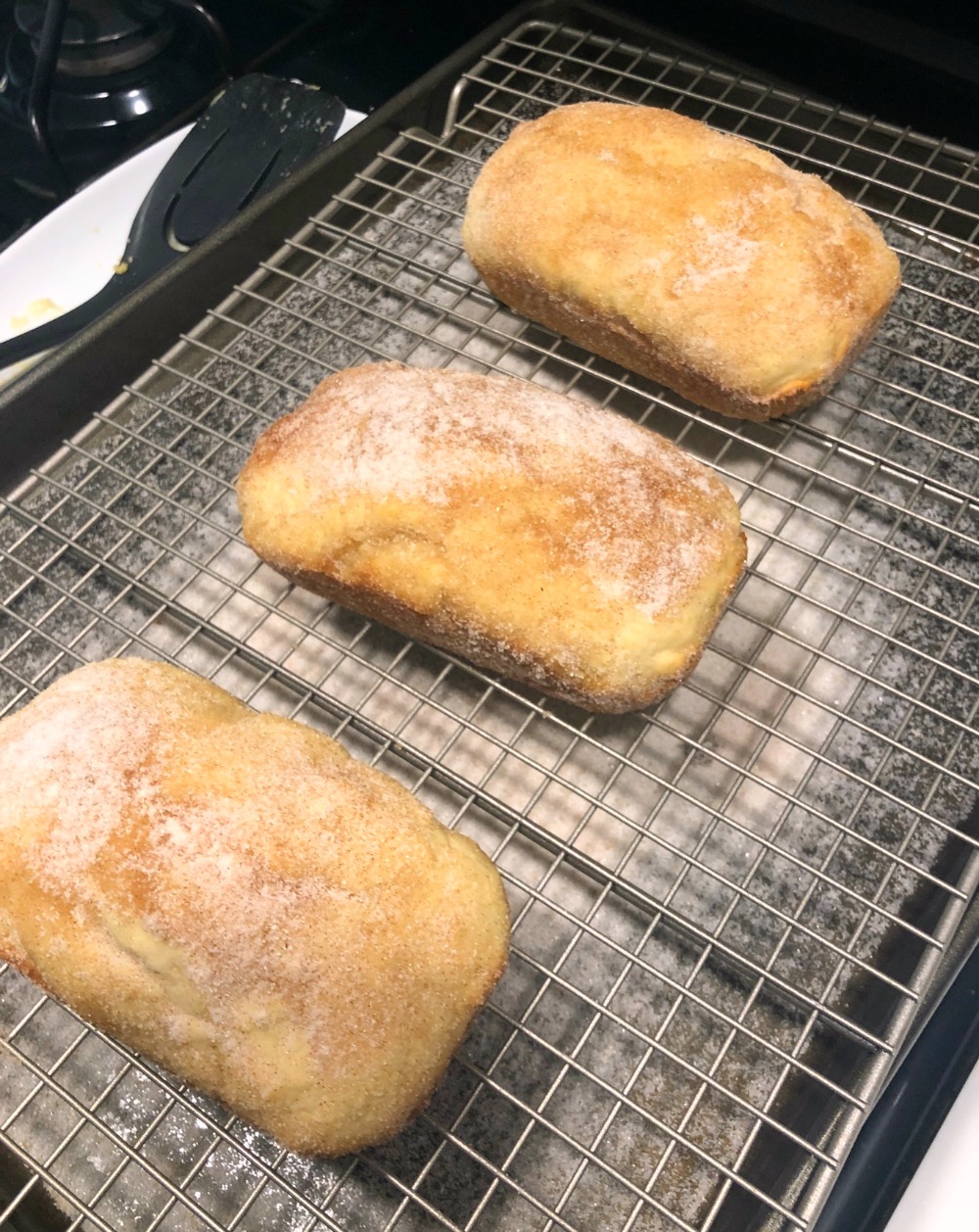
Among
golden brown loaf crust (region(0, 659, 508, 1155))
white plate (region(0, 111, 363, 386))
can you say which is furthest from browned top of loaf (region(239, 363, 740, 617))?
white plate (region(0, 111, 363, 386))

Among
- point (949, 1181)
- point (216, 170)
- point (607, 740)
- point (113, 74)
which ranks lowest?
point (607, 740)

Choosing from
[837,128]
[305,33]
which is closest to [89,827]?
[837,128]

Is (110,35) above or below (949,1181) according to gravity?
above

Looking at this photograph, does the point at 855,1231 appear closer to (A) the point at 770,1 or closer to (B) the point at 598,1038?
(B) the point at 598,1038

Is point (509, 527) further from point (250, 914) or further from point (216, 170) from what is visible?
point (216, 170)

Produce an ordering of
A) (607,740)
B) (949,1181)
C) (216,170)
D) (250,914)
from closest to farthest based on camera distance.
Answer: (949,1181), (250,914), (607,740), (216,170)

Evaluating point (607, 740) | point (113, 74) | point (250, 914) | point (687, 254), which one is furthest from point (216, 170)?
point (250, 914)

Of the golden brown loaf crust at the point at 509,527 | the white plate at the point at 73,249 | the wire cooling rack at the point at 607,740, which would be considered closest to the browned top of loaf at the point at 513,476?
the golden brown loaf crust at the point at 509,527
